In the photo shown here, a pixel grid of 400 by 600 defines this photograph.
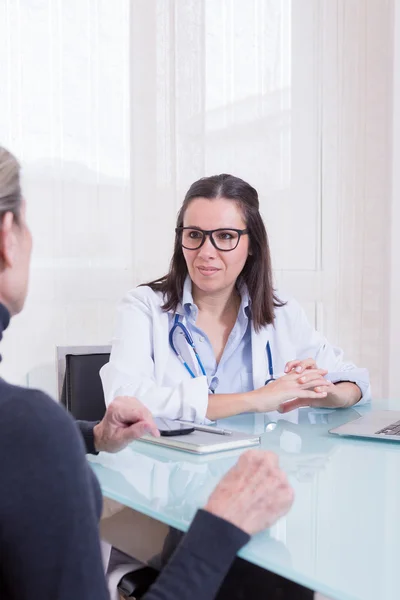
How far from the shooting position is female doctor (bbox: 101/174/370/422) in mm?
1827

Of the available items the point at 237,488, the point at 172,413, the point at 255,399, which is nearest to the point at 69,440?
the point at 237,488

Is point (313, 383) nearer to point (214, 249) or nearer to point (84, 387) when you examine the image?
point (214, 249)

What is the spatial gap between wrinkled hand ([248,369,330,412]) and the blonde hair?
1.03m

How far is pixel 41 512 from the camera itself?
0.71 metres

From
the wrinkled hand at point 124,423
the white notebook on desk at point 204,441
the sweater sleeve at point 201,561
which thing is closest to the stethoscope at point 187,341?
the white notebook on desk at point 204,441

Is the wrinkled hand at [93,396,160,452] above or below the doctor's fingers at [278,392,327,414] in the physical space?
above

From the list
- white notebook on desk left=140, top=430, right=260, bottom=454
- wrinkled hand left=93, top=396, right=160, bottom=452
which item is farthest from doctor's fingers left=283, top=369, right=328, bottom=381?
wrinkled hand left=93, top=396, right=160, bottom=452

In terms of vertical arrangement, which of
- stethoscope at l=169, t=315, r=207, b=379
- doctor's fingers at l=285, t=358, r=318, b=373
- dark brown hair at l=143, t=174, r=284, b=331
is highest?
dark brown hair at l=143, t=174, r=284, b=331

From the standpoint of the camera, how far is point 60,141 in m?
2.77

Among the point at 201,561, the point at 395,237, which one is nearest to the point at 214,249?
the point at 201,561

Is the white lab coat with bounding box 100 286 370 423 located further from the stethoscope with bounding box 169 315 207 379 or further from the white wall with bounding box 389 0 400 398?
the white wall with bounding box 389 0 400 398

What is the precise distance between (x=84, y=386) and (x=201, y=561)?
4.70ft

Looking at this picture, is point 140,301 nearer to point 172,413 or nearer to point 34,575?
point 172,413

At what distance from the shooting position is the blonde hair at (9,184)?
84cm
